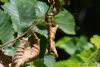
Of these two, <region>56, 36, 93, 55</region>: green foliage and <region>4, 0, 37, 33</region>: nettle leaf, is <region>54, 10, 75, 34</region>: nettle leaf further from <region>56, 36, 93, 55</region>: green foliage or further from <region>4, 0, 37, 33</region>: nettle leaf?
<region>56, 36, 93, 55</region>: green foliage

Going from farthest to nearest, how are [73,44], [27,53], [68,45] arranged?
[68,45]
[73,44]
[27,53]

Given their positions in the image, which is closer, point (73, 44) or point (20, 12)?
point (20, 12)

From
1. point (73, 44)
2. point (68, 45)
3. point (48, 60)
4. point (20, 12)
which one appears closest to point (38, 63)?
point (48, 60)

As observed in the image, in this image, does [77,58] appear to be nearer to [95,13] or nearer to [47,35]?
[47,35]

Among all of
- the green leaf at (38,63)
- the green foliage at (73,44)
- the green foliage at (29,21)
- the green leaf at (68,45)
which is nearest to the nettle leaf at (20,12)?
the green foliage at (29,21)

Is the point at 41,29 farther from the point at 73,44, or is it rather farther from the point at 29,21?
the point at 73,44

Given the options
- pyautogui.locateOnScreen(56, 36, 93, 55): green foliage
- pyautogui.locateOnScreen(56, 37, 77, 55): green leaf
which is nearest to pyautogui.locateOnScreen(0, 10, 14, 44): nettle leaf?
pyautogui.locateOnScreen(56, 36, 93, 55): green foliage
